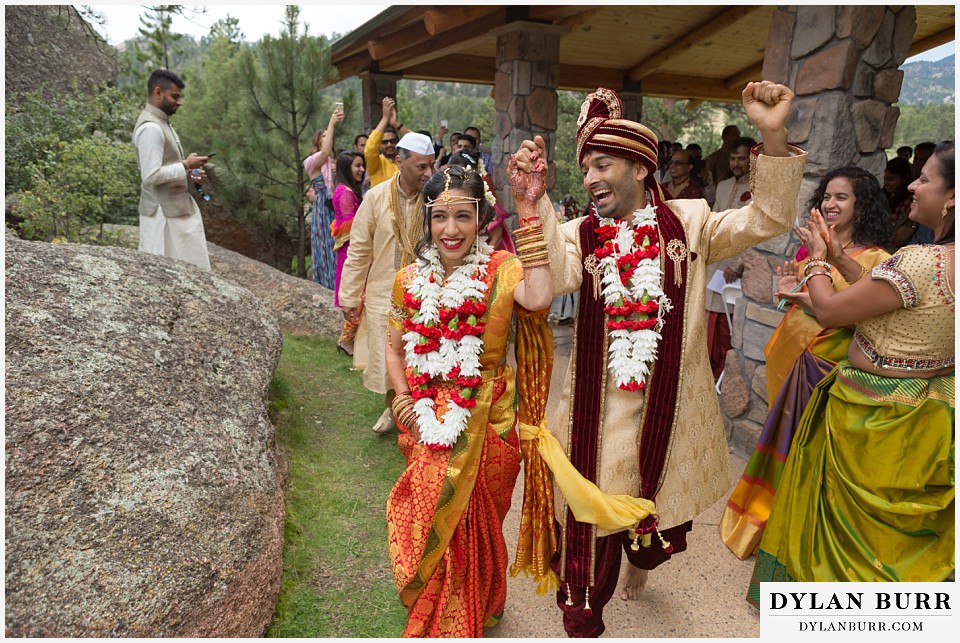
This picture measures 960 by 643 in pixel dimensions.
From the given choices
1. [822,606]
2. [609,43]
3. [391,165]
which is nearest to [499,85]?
[391,165]

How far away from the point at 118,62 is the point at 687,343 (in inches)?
472

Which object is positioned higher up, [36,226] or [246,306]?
[36,226]

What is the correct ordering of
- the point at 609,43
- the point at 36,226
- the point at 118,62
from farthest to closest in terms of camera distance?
the point at 118,62
the point at 609,43
the point at 36,226

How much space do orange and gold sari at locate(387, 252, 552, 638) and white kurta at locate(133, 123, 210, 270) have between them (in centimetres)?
281

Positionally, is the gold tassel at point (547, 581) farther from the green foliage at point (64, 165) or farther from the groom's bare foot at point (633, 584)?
the green foliage at point (64, 165)

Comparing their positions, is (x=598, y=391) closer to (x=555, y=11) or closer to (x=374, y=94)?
(x=555, y=11)

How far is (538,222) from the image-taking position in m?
2.10

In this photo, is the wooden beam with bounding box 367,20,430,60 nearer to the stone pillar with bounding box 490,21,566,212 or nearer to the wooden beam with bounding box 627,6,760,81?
the stone pillar with bounding box 490,21,566,212

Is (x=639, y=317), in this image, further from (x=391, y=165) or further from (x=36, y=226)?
(x=36, y=226)

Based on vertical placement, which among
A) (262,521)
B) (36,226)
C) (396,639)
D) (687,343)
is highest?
(36,226)

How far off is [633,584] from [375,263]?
2.52 metres

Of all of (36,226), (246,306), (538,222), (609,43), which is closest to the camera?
(538,222)

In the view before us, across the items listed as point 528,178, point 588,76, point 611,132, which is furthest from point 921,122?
point 528,178

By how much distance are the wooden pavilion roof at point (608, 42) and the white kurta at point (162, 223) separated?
3.21 meters
